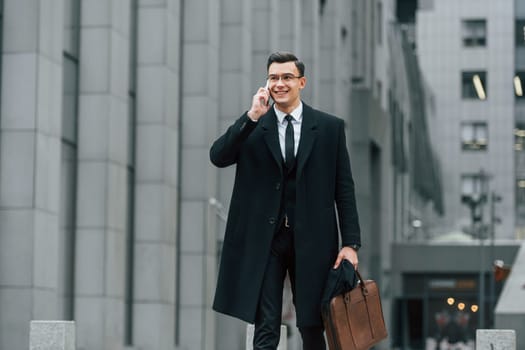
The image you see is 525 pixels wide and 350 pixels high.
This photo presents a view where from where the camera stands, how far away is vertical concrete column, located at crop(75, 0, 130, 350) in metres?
27.6

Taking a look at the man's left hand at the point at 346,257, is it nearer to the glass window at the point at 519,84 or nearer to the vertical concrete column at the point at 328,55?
the vertical concrete column at the point at 328,55

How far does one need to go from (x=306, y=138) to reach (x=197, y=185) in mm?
26293

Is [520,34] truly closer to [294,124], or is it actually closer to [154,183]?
[154,183]

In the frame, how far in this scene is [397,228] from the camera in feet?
240

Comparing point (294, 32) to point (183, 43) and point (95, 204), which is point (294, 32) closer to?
point (183, 43)

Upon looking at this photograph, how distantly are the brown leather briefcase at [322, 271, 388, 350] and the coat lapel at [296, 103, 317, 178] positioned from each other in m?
0.78

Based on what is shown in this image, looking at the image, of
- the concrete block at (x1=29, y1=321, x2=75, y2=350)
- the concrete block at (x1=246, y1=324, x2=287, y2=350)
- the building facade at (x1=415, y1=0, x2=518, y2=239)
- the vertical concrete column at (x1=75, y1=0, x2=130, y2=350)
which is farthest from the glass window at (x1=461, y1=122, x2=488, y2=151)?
the concrete block at (x1=29, y1=321, x2=75, y2=350)

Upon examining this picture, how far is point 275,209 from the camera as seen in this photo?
8422 millimetres

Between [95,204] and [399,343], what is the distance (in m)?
43.3

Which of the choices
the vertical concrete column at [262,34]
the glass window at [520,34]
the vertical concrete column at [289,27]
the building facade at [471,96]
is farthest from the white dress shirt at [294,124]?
the glass window at [520,34]

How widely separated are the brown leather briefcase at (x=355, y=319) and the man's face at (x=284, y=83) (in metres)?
1.16

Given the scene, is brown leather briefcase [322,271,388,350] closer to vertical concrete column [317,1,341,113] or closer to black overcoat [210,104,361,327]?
black overcoat [210,104,361,327]

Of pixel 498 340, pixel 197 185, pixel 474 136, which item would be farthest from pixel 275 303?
pixel 474 136

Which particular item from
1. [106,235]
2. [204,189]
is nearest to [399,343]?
[204,189]
